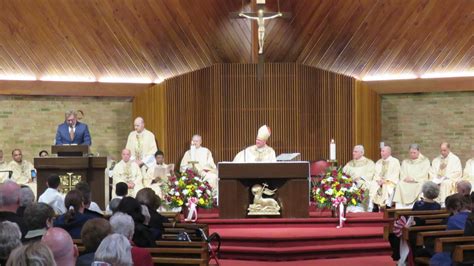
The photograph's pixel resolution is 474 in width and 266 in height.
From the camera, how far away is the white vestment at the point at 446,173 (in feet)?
45.4

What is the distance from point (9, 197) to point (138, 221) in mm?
1122

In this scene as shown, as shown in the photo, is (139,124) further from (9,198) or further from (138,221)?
(9,198)

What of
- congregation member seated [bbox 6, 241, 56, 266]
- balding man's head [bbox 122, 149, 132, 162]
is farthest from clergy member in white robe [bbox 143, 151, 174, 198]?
congregation member seated [bbox 6, 241, 56, 266]

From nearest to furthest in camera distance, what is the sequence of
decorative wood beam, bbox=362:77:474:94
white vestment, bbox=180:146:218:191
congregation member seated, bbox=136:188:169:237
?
congregation member seated, bbox=136:188:169:237, white vestment, bbox=180:146:218:191, decorative wood beam, bbox=362:77:474:94

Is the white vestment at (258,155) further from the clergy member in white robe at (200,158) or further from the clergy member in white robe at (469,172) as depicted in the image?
the clergy member in white robe at (469,172)

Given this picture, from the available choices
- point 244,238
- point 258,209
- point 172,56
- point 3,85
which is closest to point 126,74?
point 172,56

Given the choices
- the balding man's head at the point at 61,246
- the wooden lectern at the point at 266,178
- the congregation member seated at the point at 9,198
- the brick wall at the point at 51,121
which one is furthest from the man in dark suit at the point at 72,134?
the balding man's head at the point at 61,246

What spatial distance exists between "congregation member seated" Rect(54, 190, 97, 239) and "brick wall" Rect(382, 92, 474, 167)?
9.70 metres

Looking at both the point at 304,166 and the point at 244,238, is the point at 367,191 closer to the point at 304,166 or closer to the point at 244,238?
the point at 304,166

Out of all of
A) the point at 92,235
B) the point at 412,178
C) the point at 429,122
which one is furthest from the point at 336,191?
the point at 92,235

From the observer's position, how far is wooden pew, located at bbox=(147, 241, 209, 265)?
6465 mm

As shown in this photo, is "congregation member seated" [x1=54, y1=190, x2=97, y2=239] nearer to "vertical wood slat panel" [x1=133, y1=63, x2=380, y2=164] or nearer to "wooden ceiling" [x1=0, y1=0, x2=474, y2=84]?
"wooden ceiling" [x1=0, y1=0, x2=474, y2=84]

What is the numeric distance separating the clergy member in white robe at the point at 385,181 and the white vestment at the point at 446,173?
2.06 feet

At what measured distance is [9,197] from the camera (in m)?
6.30
